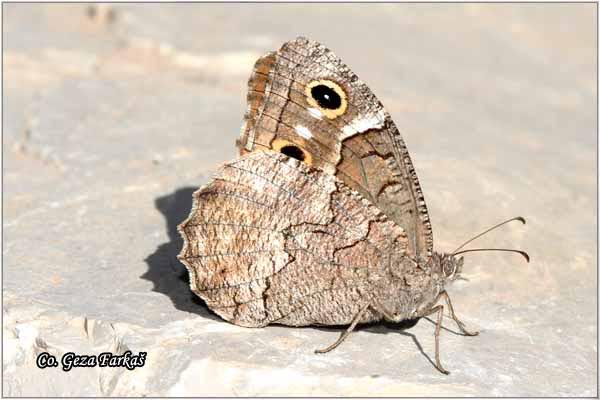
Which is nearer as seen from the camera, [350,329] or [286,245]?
[350,329]

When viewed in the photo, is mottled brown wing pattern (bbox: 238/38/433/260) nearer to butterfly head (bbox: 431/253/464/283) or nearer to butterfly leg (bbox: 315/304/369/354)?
butterfly head (bbox: 431/253/464/283)

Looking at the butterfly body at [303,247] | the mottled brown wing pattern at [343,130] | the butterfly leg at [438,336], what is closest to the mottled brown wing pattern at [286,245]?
the butterfly body at [303,247]

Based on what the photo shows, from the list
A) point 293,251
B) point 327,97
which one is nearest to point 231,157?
point 327,97

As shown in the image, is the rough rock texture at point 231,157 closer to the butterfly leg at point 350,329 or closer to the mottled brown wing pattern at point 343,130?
the butterfly leg at point 350,329

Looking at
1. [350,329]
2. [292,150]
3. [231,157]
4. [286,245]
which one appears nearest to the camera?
[350,329]

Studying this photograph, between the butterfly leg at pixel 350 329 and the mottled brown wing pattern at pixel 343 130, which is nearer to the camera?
the butterfly leg at pixel 350 329

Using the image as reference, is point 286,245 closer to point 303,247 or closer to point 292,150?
point 303,247

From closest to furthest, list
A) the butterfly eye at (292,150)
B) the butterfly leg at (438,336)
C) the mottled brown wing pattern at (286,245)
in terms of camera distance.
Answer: the butterfly leg at (438,336) → the mottled brown wing pattern at (286,245) → the butterfly eye at (292,150)

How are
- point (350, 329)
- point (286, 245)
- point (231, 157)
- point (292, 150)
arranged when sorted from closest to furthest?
1. point (350, 329)
2. point (286, 245)
3. point (292, 150)
4. point (231, 157)
